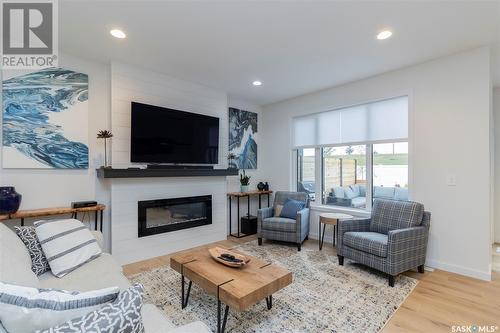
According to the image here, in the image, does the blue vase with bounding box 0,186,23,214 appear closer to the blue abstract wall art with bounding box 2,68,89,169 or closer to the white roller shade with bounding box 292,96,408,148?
the blue abstract wall art with bounding box 2,68,89,169

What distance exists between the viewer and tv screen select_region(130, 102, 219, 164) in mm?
3422

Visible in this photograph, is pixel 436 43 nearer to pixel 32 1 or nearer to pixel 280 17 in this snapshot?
pixel 280 17

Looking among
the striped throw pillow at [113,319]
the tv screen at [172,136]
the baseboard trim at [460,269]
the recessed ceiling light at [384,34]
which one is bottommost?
the baseboard trim at [460,269]

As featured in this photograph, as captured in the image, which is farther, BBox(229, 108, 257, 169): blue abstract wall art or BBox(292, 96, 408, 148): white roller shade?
BBox(229, 108, 257, 169): blue abstract wall art

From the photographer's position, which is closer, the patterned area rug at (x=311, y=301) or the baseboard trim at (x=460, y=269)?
the patterned area rug at (x=311, y=301)

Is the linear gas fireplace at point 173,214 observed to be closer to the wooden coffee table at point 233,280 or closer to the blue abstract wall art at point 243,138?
the blue abstract wall art at point 243,138

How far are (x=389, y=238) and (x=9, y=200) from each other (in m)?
3.96

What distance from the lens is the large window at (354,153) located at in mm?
3635

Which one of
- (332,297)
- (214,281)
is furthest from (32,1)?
(332,297)

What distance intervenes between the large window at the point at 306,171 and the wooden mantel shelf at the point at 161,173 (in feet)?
4.36

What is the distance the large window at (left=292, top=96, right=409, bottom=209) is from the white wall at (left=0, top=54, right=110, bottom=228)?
332cm

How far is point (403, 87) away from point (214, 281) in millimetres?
3495

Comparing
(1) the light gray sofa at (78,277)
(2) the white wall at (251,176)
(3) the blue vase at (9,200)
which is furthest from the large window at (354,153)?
(3) the blue vase at (9,200)

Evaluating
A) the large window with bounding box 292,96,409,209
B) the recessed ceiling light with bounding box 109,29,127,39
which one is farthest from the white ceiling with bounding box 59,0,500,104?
the large window with bounding box 292,96,409,209
